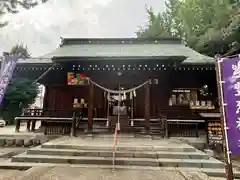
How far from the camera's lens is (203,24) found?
59.4 ft

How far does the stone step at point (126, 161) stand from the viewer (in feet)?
15.6

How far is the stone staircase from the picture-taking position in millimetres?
4703

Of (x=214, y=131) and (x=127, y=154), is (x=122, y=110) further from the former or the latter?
(x=214, y=131)

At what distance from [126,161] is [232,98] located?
301cm

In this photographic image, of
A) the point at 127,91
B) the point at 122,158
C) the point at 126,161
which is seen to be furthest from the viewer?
the point at 127,91

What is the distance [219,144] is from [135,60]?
4587 millimetres

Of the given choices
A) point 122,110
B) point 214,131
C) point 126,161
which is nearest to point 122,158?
point 126,161

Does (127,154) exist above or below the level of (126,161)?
above

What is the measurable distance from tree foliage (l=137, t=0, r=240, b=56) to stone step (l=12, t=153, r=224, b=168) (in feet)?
32.2

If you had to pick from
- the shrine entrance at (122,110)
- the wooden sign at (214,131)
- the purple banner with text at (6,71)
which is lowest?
the wooden sign at (214,131)

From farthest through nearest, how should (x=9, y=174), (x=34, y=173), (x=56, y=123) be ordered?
1. (x=56, y=123)
2. (x=9, y=174)
3. (x=34, y=173)

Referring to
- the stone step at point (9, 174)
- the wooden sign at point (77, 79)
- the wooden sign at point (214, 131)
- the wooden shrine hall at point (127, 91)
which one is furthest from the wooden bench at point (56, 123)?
the wooden sign at point (214, 131)

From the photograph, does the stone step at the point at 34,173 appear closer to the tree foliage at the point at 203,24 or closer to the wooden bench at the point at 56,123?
the wooden bench at the point at 56,123

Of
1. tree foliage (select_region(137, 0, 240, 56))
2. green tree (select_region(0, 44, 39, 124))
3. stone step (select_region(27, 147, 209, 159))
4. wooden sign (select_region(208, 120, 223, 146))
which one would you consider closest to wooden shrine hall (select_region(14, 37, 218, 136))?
wooden sign (select_region(208, 120, 223, 146))
